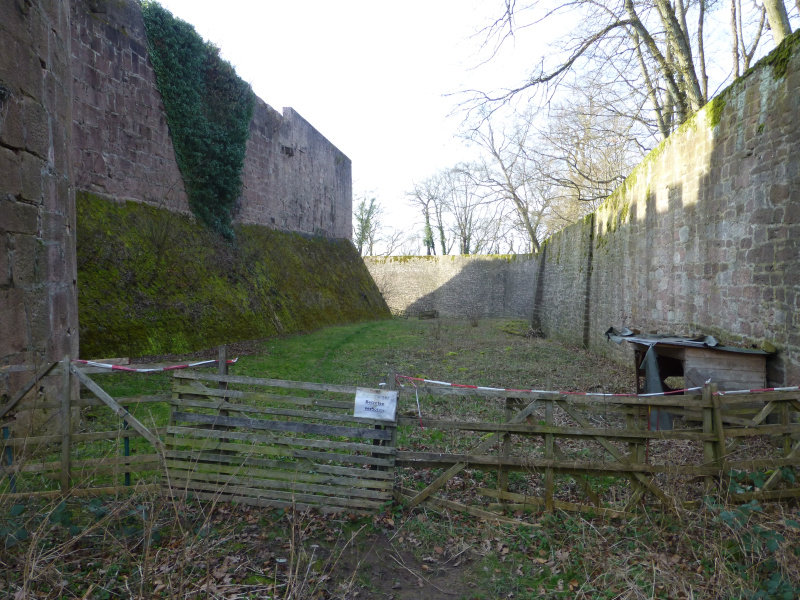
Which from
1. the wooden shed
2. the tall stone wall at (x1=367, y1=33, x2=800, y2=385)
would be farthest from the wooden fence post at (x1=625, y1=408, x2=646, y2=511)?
the tall stone wall at (x1=367, y1=33, x2=800, y2=385)

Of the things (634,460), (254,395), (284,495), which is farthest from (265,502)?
(634,460)

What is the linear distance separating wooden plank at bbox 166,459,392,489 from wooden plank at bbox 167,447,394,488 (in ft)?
0.11

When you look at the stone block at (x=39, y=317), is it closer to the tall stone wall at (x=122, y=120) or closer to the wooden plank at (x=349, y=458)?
the wooden plank at (x=349, y=458)

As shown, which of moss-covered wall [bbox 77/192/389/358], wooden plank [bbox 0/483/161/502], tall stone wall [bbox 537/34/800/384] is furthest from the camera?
moss-covered wall [bbox 77/192/389/358]

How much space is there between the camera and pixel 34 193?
510cm

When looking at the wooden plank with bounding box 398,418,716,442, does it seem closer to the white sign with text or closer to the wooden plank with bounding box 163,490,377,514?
the white sign with text

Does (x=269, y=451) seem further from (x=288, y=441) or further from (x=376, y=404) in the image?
(x=376, y=404)

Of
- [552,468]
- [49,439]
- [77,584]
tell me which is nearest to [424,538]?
[552,468]

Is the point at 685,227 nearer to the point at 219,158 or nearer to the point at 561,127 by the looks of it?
the point at 219,158

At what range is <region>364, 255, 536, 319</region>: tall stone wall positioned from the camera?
30.1m

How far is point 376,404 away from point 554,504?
1.70m

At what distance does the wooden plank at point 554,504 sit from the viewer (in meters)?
4.20

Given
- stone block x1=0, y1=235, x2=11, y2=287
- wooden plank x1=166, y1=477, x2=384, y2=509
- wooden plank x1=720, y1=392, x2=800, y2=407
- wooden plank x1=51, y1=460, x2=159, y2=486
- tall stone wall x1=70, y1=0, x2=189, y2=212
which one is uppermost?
tall stone wall x1=70, y1=0, x2=189, y2=212

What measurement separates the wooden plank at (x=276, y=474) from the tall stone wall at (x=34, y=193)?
1689mm
